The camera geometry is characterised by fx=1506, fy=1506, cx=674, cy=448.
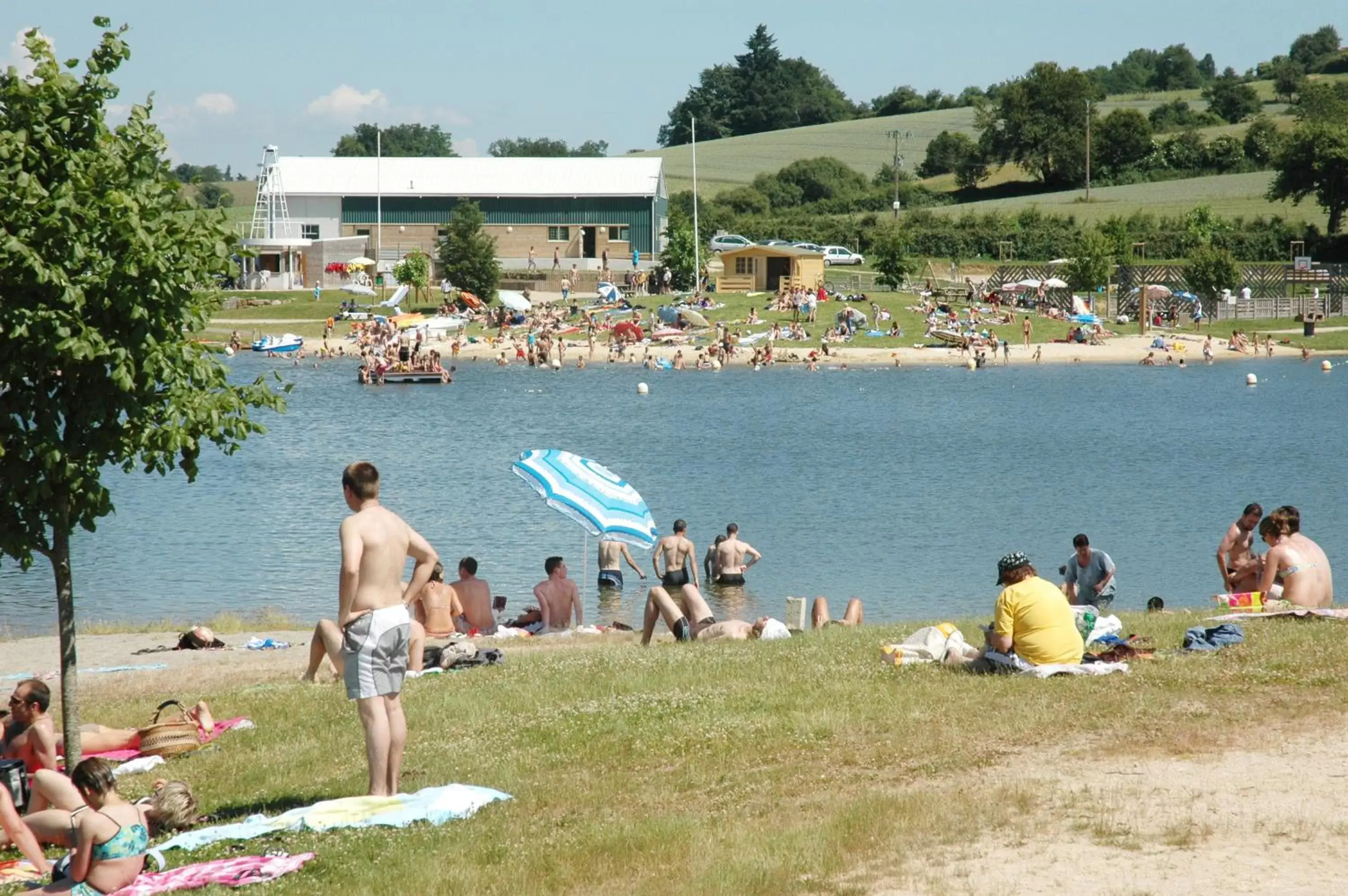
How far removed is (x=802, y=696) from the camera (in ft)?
32.7

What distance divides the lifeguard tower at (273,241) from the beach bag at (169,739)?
70.3 m

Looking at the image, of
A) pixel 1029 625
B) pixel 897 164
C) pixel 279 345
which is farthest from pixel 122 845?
pixel 897 164

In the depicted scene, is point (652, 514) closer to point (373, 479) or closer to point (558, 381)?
point (373, 479)

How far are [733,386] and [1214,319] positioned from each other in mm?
30047

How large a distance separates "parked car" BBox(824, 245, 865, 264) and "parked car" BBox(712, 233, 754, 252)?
15.5 feet

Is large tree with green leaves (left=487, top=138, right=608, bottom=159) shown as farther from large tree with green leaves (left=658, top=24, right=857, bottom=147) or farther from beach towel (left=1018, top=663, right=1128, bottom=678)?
beach towel (left=1018, top=663, right=1128, bottom=678)

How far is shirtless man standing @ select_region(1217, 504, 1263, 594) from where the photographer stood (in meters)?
15.1

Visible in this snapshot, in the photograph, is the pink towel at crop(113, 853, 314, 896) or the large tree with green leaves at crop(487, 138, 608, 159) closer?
the pink towel at crop(113, 853, 314, 896)

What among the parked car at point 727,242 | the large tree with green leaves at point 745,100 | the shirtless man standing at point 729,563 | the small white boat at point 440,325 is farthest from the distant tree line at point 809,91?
the shirtless man standing at point 729,563

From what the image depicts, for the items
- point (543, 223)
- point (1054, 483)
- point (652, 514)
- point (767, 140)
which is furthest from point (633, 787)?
point (767, 140)

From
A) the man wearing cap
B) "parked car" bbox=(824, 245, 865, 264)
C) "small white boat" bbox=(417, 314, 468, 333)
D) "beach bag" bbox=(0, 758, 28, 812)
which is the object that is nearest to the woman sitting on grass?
"beach bag" bbox=(0, 758, 28, 812)

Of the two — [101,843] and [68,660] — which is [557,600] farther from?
[101,843]

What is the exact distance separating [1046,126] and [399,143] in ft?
285

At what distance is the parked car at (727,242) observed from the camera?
89375mm
